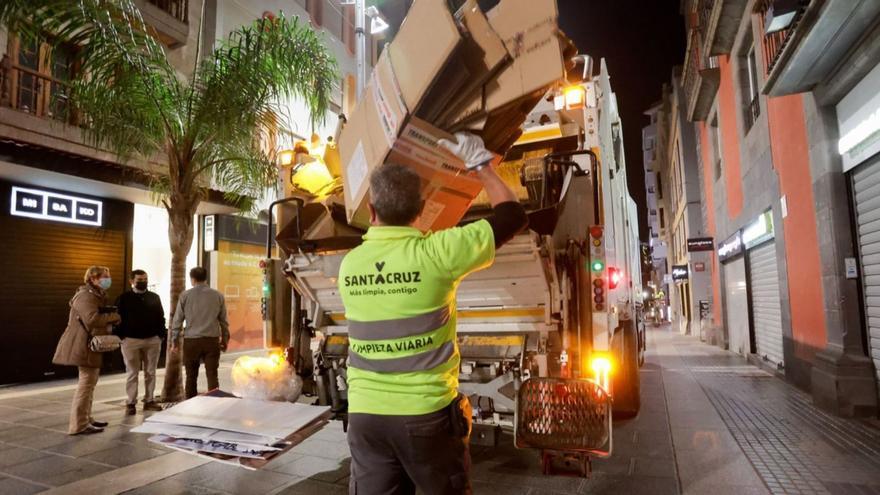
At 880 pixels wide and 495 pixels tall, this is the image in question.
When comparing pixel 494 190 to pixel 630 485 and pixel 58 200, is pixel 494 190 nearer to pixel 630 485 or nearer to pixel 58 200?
pixel 630 485

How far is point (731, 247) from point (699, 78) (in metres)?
5.19

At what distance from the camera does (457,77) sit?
96.9 inches

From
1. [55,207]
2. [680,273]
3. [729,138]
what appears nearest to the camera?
[55,207]

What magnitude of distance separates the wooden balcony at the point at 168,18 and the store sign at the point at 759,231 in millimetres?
12092

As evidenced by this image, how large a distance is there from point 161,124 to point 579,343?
6.53 meters

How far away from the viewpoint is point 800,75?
630cm

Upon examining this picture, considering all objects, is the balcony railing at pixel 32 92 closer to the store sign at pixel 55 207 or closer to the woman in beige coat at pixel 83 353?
the store sign at pixel 55 207

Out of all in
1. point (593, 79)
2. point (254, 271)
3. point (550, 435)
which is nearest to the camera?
point (550, 435)

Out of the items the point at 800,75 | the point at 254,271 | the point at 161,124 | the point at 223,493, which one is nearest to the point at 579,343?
the point at 223,493

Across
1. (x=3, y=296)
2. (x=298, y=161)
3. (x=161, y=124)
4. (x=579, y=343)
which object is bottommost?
(x=579, y=343)

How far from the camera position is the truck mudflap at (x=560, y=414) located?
3383 millimetres

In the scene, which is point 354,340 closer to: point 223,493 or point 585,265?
point 585,265

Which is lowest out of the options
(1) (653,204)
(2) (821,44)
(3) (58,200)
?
(3) (58,200)

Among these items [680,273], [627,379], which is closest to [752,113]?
[627,379]
